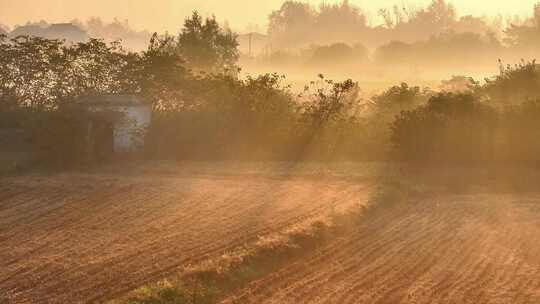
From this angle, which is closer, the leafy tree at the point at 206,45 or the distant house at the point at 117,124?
the distant house at the point at 117,124

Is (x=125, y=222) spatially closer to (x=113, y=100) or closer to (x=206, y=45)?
(x=113, y=100)

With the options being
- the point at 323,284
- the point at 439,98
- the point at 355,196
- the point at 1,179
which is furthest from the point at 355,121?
the point at 323,284

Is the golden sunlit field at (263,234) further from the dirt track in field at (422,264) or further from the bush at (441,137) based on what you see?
the bush at (441,137)

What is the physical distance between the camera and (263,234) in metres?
19.8

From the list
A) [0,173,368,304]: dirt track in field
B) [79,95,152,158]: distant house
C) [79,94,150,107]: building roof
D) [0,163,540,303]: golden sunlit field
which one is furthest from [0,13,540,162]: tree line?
[0,173,368,304]: dirt track in field

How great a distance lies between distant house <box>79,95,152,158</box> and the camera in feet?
104

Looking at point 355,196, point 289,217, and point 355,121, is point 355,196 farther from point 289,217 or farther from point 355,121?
point 355,121

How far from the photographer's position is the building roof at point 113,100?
3238 centimetres

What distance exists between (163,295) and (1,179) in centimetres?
1453

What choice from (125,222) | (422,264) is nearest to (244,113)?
(125,222)

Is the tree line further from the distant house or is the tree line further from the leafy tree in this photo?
the leafy tree

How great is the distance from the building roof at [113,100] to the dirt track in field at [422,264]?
14.0 meters

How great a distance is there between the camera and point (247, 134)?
34906 millimetres

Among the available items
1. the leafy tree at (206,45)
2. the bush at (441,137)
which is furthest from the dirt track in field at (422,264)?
the leafy tree at (206,45)
